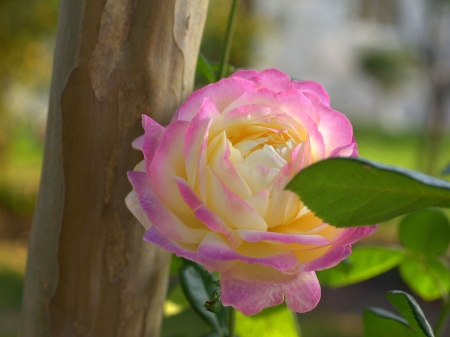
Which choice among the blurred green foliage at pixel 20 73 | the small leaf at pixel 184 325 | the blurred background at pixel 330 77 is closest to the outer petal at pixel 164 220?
the small leaf at pixel 184 325

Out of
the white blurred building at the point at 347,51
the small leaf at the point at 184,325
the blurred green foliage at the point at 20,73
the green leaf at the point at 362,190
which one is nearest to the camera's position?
the green leaf at the point at 362,190

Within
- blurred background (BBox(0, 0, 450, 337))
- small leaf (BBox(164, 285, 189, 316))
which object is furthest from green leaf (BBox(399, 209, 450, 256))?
blurred background (BBox(0, 0, 450, 337))

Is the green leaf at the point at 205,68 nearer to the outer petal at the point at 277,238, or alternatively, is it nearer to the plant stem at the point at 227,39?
the plant stem at the point at 227,39

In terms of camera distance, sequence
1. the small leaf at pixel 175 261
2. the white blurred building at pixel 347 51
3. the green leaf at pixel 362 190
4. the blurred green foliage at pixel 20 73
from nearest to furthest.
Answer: the green leaf at pixel 362 190, the small leaf at pixel 175 261, the blurred green foliage at pixel 20 73, the white blurred building at pixel 347 51

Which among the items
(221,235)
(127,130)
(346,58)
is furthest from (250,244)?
(346,58)

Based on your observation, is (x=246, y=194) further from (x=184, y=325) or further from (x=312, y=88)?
(x=184, y=325)

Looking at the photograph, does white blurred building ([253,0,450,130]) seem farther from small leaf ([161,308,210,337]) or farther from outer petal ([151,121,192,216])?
outer petal ([151,121,192,216])
